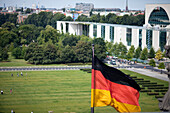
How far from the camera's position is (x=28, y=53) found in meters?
48.8

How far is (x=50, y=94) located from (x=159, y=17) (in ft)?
112

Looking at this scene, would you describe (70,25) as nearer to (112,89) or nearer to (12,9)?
(12,9)

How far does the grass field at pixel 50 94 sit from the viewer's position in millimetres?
23156

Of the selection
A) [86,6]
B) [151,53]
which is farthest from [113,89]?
[86,6]

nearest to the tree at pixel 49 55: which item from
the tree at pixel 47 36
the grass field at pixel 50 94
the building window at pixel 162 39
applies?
the grass field at pixel 50 94

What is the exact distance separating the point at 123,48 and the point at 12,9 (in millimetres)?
60397

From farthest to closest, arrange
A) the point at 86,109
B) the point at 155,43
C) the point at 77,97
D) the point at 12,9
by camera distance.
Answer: the point at 12,9
the point at 155,43
the point at 77,97
the point at 86,109

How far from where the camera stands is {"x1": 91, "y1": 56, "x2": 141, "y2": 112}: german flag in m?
8.77

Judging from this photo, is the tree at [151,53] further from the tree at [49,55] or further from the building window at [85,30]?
the building window at [85,30]

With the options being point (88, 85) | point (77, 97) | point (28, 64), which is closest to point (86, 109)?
point (77, 97)

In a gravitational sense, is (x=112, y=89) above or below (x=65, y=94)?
above

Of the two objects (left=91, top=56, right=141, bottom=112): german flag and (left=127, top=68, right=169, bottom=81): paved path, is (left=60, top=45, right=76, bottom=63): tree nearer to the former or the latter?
(left=127, top=68, right=169, bottom=81): paved path

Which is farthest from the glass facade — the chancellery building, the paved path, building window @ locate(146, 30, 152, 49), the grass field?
the grass field

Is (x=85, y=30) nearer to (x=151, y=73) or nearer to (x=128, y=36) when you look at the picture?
(x=128, y=36)
